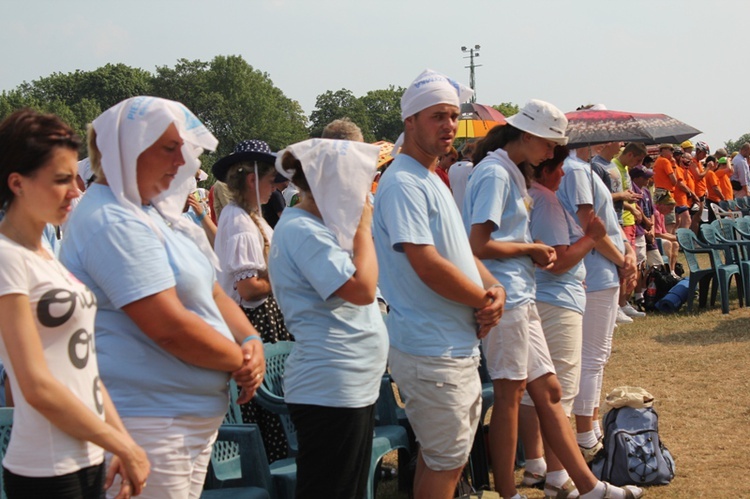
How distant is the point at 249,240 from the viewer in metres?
4.54

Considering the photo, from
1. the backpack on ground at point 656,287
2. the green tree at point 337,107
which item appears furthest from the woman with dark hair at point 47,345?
the green tree at point 337,107

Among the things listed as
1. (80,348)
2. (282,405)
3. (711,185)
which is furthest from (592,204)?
(711,185)

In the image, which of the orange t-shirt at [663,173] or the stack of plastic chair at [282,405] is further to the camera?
the orange t-shirt at [663,173]

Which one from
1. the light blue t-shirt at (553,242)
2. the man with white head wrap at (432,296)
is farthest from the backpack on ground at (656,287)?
the man with white head wrap at (432,296)

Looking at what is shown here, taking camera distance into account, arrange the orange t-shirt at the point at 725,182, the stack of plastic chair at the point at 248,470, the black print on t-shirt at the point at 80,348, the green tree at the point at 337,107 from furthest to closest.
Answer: the green tree at the point at 337,107 → the orange t-shirt at the point at 725,182 → the stack of plastic chair at the point at 248,470 → the black print on t-shirt at the point at 80,348

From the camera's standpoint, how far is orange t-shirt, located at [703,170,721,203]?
1761cm

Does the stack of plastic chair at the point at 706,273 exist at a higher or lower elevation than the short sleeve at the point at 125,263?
lower

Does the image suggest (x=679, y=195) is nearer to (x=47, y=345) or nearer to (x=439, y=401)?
(x=439, y=401)

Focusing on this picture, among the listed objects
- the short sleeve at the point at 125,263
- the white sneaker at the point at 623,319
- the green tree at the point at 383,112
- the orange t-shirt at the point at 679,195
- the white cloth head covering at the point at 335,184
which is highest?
the green tree at the point at 383,112

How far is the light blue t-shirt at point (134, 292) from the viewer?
2.31 m

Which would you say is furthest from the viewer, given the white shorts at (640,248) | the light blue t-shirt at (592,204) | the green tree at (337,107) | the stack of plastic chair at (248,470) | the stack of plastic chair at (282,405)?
the green tree at (337,107)

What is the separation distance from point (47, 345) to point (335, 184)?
121 cm

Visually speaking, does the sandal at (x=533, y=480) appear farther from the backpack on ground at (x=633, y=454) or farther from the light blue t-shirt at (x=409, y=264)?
the light blue t-shirt at (x=409, y=264)

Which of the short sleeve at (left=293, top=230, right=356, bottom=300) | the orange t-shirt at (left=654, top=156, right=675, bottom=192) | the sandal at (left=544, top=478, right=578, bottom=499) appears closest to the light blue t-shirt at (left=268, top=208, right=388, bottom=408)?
the short sleeve at (left=293, top=230, right=356, bottom=300)
